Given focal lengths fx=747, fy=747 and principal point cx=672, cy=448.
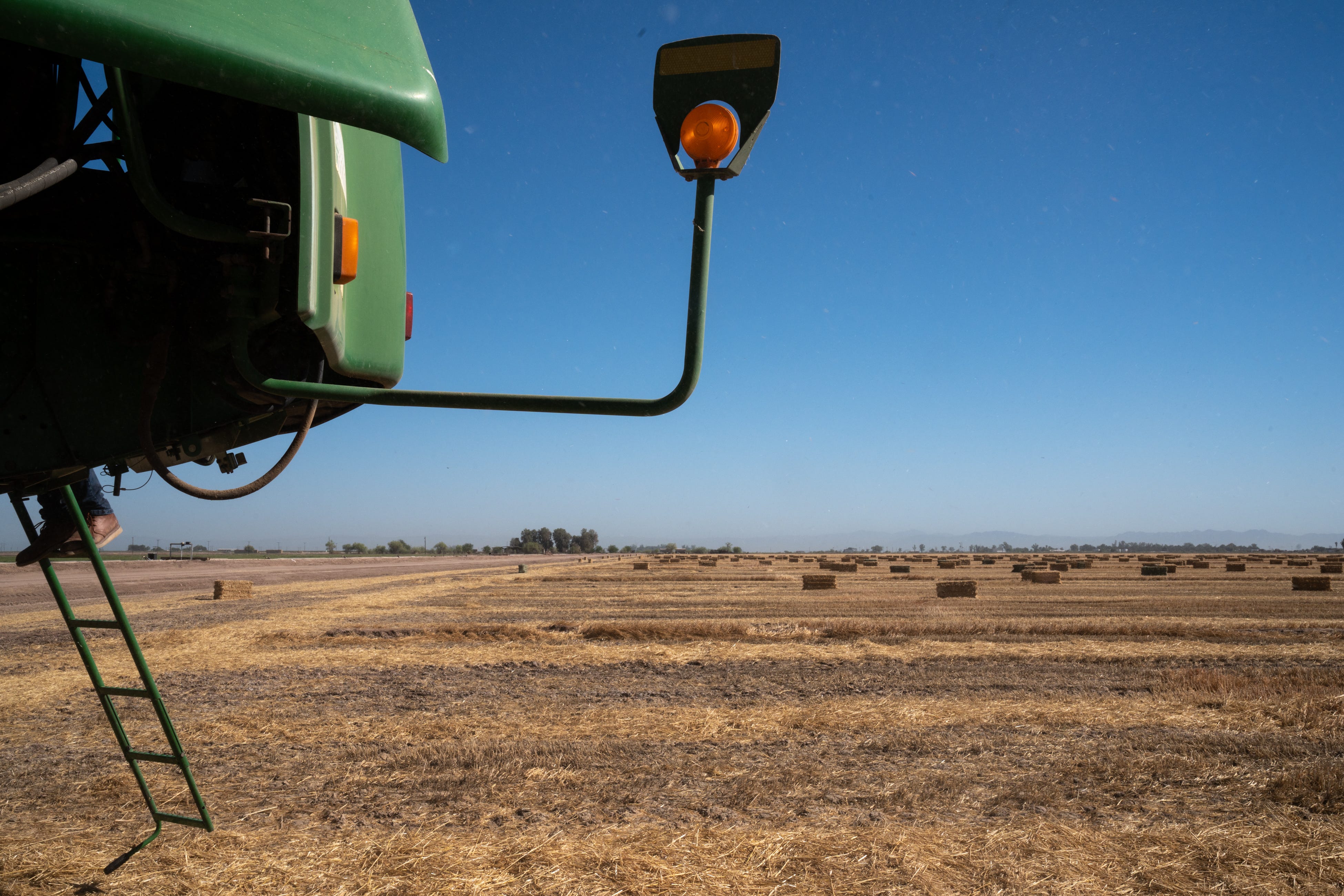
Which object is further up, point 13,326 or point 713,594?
point 13,326

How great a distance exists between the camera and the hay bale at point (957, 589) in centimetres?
2472

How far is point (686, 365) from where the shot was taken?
1532mm

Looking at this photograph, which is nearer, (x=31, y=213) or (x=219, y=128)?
(x=219, y=128)

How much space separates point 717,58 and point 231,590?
2871cm

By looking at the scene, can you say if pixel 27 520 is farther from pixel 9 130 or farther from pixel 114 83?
pixel 114 83

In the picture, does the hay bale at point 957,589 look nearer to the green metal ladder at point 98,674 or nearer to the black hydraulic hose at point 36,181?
the green metal ladder at point 98,674

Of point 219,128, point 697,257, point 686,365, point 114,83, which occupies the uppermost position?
point 219,128

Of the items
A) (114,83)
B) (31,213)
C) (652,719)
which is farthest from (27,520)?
(652,719)

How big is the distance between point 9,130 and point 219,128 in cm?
45

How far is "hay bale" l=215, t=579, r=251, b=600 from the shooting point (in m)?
24.8

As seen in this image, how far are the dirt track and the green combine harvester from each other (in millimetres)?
21678

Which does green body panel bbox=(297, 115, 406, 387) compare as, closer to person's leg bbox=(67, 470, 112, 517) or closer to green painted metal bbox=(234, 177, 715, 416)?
green painted metal bbox=(234, 177, 715, 416)

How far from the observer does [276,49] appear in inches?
48.4

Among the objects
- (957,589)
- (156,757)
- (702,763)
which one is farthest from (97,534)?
(957,589)
